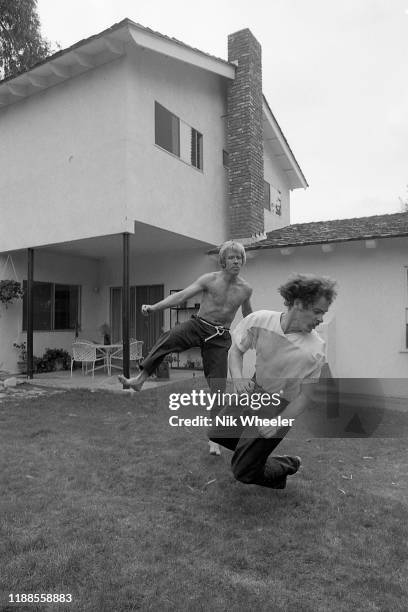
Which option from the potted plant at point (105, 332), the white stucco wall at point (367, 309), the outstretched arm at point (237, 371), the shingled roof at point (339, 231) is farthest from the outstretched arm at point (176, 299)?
the potted plant at point (105, 332)

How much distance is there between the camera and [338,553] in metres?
2.82

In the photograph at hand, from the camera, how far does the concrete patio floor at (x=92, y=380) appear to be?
30.3ft

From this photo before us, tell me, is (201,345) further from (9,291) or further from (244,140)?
(244,140)

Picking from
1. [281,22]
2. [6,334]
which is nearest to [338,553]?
[6,334]

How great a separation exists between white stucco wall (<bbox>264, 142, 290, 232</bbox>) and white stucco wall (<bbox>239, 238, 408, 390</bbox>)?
438 centimetres

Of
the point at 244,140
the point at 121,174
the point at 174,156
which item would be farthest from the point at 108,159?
the point at 244,140

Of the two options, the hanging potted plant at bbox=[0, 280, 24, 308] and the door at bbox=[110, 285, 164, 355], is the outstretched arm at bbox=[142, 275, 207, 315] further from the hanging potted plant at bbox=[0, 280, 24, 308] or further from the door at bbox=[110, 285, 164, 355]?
the door at bbox=[110, 285, 164, 355]

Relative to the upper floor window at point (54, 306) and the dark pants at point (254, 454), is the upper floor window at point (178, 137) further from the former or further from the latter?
the dark pants at point (254, 454)

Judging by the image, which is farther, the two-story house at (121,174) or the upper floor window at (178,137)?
the upper floor window at (178,137)

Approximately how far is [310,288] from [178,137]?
8067 millimetres

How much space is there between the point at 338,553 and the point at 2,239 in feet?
33.4

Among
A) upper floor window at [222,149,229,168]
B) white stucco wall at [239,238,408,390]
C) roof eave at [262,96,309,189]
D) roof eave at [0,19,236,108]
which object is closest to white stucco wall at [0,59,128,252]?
roof eave at [0,19,236,108]

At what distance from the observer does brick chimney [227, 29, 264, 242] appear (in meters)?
11.4

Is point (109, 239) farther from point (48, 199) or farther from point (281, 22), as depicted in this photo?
point (281, 22)
